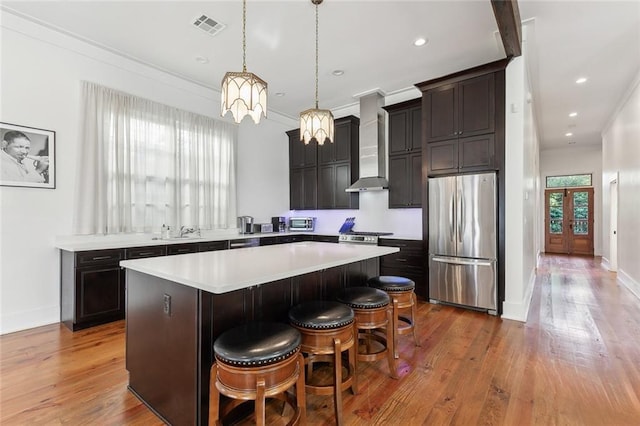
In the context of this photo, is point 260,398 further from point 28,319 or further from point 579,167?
point 579,167

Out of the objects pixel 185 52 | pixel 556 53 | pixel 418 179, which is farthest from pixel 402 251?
pixel 185 52

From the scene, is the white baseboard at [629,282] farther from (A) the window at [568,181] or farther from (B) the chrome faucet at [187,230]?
(B) the chrome faucet at [187,230]

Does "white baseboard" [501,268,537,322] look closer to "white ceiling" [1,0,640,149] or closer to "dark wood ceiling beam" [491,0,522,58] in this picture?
"dark wood ceiling beam" [491,0,522,58]

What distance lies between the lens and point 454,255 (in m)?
3.97

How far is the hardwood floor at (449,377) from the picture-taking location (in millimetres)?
1854

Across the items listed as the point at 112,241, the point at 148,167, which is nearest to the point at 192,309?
the point at 112,241

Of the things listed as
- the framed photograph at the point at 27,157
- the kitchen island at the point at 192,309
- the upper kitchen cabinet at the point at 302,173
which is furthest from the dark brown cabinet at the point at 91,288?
the upper kitchen cabinet at the point at 302,173

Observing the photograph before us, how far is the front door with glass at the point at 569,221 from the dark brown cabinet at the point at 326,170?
25.7 ft

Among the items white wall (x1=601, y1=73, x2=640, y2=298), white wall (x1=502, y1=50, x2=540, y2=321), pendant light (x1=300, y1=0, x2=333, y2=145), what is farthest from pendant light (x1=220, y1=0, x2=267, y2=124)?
white wall (x1=601, y1=73, x2=640, y2=298)

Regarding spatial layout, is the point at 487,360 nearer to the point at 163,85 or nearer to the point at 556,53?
the point at 556,53

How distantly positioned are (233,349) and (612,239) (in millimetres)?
8686

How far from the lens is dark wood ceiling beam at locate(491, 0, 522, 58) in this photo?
8.23 ft

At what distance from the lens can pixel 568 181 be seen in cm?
924

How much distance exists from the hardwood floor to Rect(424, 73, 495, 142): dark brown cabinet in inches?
95.4
